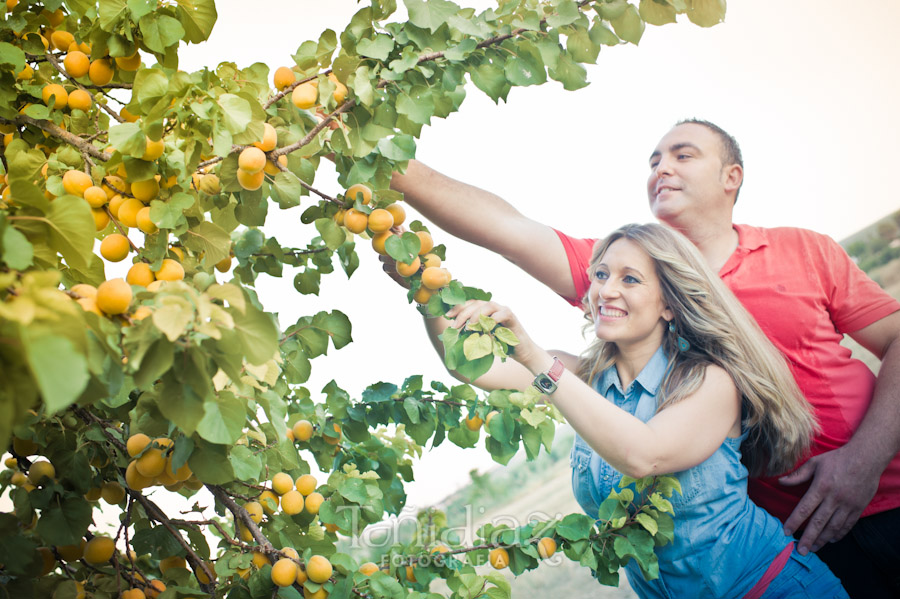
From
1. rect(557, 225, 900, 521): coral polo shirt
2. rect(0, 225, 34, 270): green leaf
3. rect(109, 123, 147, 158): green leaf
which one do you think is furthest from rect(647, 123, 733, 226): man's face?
rect(0, 225, 34, 270): green leaf

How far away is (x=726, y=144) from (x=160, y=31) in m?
1.24

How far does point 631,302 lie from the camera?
1184mm

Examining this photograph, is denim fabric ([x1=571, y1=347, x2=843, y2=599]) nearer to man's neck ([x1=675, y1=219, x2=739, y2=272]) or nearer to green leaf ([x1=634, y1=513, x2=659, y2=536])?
green leaf ([x1=634, y1=513, x2=659, y2=536])

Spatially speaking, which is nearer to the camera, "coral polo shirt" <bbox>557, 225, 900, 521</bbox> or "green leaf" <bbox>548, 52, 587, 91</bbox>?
"green leaf" <bbox>548, 52, 587, 91</bbox>

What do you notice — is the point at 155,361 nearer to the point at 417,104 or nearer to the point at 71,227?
the point at 71,227

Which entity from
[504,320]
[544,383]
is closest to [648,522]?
[544,383]

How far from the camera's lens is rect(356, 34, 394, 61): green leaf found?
65 cm

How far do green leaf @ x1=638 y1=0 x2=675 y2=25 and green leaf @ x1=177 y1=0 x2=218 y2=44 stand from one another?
0.51 meters

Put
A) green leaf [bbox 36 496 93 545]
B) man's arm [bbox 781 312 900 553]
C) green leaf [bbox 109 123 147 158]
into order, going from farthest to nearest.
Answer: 1. man's arm [bbox 781 312 900 553]
2. green leaf [bbox 36 496 93 545]
3. green leaf [bbox 109 123 147 158]

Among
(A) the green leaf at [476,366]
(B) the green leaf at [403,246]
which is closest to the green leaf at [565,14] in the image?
(B) the green leaf at [403,246]

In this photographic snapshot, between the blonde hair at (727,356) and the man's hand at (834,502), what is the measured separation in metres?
0.06

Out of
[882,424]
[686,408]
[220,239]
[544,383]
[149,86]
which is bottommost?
[882,424]

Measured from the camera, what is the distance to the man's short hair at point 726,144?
147cm

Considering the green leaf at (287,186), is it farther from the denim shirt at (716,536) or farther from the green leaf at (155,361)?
the denim shirt at (716,536)
